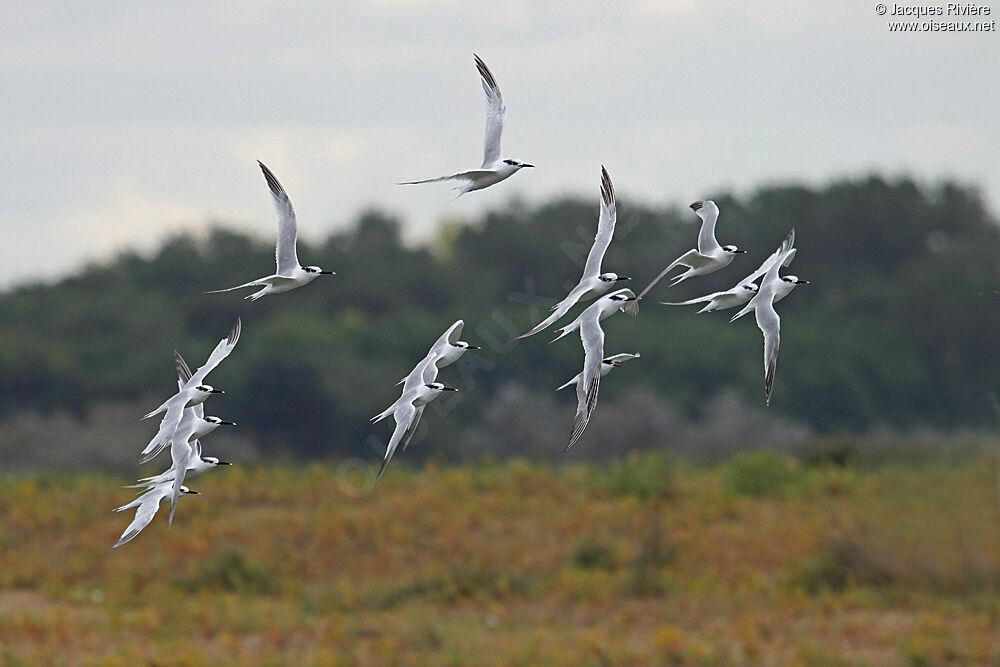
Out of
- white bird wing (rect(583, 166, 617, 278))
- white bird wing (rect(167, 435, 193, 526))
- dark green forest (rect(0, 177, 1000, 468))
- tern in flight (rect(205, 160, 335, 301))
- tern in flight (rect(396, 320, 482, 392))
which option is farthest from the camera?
dark green forest (rect(0, 177, 1000, 468))

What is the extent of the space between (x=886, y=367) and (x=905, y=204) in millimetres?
7075

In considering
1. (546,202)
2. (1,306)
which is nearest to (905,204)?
(546,202)

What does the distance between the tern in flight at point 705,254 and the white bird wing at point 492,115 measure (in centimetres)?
61

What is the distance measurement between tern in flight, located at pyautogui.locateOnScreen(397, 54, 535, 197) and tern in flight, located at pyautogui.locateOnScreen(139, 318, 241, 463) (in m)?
0.74

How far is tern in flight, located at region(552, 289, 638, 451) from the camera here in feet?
12.7

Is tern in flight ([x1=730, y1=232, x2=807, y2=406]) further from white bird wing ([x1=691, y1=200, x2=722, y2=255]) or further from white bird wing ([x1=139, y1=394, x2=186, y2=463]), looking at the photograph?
white bird wing ([x1=139, y1=394, x2=186, y2=463])

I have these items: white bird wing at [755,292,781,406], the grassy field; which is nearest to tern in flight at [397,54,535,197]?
white bird wing at [755,292,781,406]

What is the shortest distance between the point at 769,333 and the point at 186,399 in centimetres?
157

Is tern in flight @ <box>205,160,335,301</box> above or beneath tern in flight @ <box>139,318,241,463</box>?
above

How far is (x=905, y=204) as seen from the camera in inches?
1415

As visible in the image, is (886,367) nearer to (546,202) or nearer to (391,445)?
(546,202)

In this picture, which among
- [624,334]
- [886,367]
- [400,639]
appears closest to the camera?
[400,639]

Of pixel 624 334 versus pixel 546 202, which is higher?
pixel 546 202

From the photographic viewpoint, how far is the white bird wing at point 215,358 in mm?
3944
